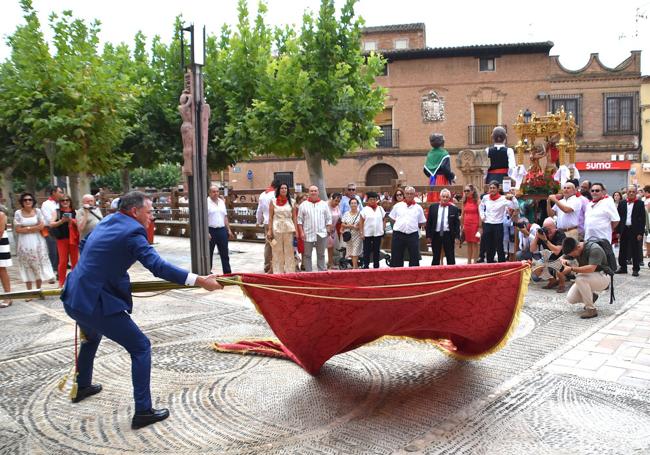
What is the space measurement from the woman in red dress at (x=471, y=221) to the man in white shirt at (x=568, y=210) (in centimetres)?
127

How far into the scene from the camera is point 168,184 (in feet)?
162

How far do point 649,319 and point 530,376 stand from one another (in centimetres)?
284

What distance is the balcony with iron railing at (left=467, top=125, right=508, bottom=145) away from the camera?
103ft

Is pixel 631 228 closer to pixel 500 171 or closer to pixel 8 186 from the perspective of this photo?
→ pixel 500 171

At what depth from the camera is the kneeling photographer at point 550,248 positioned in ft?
27.5

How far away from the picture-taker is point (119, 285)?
3.96m

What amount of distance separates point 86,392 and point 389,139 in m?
29.2

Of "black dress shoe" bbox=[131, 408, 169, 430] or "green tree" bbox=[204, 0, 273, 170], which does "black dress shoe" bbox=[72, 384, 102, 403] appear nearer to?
"black dress shoe" bbox=[131, 408, 169, 430]

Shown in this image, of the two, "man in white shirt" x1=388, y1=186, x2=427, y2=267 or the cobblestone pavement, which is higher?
"man in white shirt" x1=388, y1=186, x2=427, y2=267

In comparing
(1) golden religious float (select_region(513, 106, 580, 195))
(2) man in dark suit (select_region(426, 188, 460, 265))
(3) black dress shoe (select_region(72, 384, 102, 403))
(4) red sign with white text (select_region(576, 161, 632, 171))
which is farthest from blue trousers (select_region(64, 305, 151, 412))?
(4) red sign with white text (select_region(576, 161, 632, 171))

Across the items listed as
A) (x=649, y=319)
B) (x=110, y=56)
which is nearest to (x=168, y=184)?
(x=110, y=56)

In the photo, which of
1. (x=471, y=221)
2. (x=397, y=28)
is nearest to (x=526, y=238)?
(x=471, y=221)

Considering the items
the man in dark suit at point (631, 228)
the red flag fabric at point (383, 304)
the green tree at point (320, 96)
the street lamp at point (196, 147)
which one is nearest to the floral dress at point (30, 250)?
the street lamp at point (196, 147)

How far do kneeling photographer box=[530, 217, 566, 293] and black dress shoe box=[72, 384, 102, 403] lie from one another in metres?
6.31
